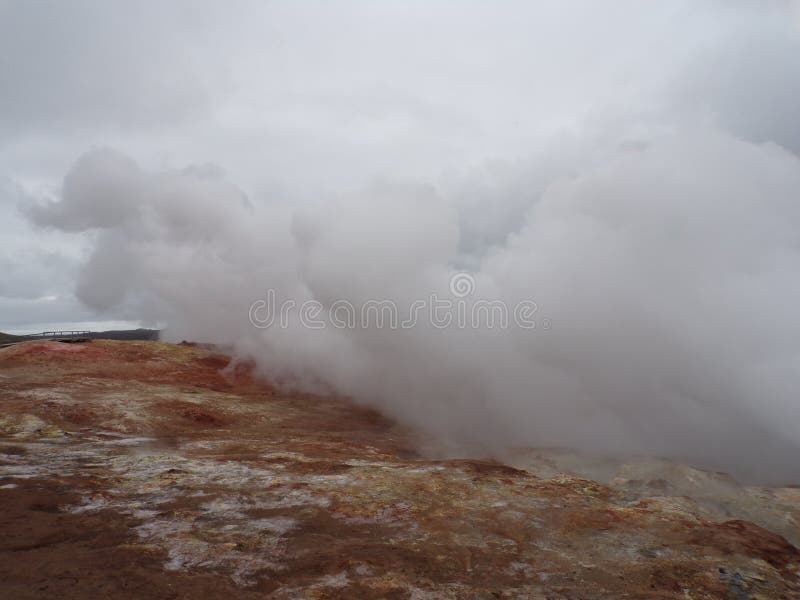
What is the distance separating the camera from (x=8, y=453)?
10234 mm

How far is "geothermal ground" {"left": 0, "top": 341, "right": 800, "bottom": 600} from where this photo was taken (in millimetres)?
5363

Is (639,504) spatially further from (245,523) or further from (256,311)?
(256,311)

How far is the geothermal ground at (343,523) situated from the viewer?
536 centimetres

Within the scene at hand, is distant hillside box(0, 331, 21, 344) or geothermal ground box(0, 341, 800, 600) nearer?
geothermal ground box(0, 341, 800, 600)

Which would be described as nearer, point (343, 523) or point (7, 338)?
point (343, 523)

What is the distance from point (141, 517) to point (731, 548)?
8195mm

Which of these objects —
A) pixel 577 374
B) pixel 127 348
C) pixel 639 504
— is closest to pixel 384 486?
pixel 639 504

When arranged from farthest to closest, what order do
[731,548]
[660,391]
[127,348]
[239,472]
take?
[127,348] → [660,391] → [239,472] → [731,548]

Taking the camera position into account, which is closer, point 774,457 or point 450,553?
point 450,553

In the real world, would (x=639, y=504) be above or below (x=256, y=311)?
below

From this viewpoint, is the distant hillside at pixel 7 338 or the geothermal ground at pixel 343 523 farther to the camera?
the distant hillside at pixel 7 338

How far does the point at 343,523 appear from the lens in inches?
286

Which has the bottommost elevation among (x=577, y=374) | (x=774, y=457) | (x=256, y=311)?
(x=774, y=457)

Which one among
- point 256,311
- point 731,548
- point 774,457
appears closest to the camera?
point 731,548
